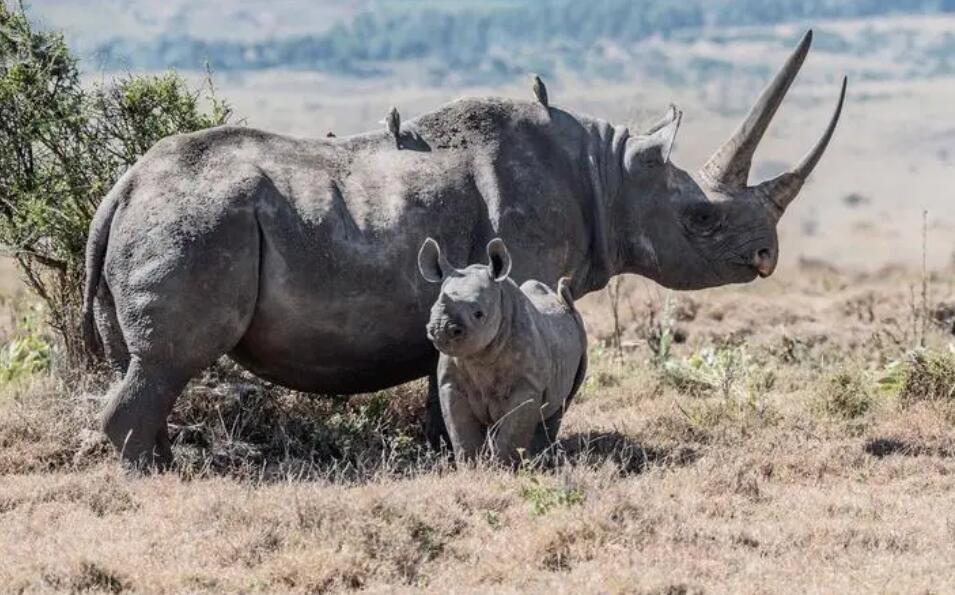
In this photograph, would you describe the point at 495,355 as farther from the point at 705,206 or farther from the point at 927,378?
the point at 927,378

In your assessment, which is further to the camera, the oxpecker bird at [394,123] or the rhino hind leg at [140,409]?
the oxpecker bird at [394,123]

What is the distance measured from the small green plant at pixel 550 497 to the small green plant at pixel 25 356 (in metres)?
5.33

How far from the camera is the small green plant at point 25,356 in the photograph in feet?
47.5

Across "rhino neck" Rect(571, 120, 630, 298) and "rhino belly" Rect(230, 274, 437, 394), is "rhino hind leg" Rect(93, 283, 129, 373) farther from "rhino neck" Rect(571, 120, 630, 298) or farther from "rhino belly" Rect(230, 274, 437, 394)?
"rhino neck" Rect(571, 120, 630, 298)

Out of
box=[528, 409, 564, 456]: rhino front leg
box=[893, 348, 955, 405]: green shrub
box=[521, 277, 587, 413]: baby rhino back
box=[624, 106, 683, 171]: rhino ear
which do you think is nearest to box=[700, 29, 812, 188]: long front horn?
box=[624, 106, 683, 171]: rhino ear

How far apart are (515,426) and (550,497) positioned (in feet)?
→ 3.43

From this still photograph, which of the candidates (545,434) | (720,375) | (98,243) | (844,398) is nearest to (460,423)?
(545,434)

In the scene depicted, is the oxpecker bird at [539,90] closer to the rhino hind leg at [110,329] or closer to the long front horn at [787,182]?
the long front horn at [787,182]

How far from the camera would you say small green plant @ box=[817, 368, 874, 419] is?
13.7 meters

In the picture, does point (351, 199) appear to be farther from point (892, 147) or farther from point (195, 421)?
point (892, 147)

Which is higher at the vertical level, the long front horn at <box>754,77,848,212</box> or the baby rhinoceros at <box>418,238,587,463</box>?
the long front horn at <box>754,77,848,212</box>

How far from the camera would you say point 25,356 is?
49.0 ft

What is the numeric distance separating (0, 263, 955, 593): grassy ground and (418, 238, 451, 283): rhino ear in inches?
45.3

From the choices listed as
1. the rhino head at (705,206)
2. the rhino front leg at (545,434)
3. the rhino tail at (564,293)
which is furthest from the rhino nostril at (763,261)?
the rhino front leg at (545,434)
